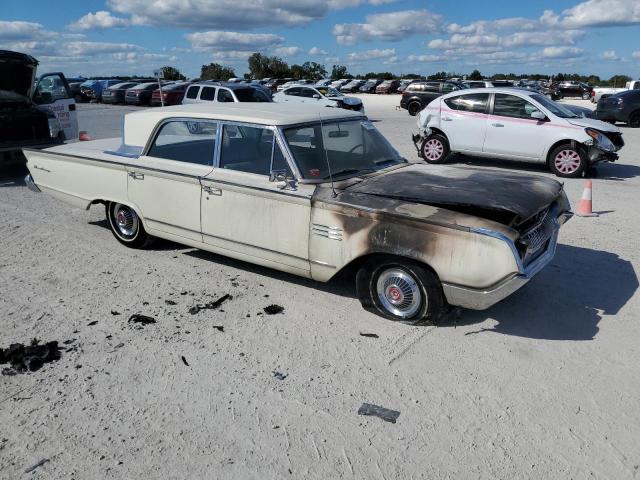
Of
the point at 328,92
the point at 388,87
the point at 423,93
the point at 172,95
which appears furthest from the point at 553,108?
the point at 388,87

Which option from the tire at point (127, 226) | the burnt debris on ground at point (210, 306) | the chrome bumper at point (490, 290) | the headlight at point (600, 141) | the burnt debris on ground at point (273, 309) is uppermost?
the headlight at point (600, 141)

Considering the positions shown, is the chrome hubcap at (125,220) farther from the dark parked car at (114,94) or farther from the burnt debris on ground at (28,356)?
the dark parked car at (114,94)

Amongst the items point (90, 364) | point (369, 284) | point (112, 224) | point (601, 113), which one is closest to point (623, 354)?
point (369, 284)

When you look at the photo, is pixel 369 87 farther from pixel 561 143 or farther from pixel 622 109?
pixel 561 143

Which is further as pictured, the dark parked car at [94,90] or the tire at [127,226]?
the dark parked car at [94,90]

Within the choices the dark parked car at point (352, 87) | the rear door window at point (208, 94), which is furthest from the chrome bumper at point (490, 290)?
the dark parked car at point (352, 87)

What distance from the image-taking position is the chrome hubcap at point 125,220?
20.1ft

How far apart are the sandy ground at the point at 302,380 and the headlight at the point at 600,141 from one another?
5201 mm

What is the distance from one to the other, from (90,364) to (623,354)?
12.4ft

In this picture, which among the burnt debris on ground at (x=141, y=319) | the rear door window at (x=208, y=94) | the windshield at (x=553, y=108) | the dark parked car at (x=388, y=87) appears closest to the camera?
the burnt debris on ground at (x=141, y=319)

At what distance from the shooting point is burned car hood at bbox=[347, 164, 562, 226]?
4145 mm

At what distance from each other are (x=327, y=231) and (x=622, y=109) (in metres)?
19.5

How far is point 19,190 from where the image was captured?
944 centimetres

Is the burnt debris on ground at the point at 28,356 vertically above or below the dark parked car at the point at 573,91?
below
